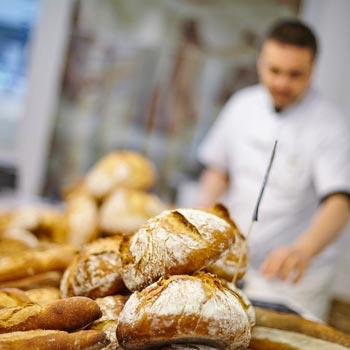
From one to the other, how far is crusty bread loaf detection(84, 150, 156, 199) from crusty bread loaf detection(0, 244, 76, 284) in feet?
3.25

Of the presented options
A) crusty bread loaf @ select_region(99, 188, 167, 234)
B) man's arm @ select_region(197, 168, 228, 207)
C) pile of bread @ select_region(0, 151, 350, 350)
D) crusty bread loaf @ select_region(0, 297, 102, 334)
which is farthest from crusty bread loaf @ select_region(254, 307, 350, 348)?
man's arm @ select_region(197, 168, 228, 207)

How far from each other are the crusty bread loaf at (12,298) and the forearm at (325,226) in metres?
1.50

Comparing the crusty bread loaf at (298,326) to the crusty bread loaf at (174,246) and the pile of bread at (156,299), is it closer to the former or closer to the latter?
the pile of bread at (156,299)

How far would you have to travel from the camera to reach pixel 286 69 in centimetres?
301

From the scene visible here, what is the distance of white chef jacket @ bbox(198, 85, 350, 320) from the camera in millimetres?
3197

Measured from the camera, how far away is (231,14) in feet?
17.2

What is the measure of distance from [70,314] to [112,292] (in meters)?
0.20

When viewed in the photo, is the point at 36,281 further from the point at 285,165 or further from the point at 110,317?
the point at 285,165

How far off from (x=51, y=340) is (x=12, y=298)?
27cm

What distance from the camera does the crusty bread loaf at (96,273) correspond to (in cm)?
139

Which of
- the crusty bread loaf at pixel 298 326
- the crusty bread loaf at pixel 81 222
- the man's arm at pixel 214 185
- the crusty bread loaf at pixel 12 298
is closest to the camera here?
the crusty bread loaf at pixel 12 298

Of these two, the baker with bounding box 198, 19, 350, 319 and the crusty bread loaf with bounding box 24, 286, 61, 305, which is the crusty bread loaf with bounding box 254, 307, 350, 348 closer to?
the crusty bread loaf with bounding box 24, 286, 61, 305

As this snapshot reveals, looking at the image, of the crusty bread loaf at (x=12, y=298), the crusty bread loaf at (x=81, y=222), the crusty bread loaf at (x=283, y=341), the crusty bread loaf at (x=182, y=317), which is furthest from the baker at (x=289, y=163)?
the crusty bread loaf at (x=182, y=317)

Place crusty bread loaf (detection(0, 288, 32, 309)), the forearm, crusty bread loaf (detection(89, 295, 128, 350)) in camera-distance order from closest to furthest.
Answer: crusty bread loaf (detection(89, 295, 128, 350)) < crusty bread loaf (detection(0, 288, 32, 309)) < the forearm
